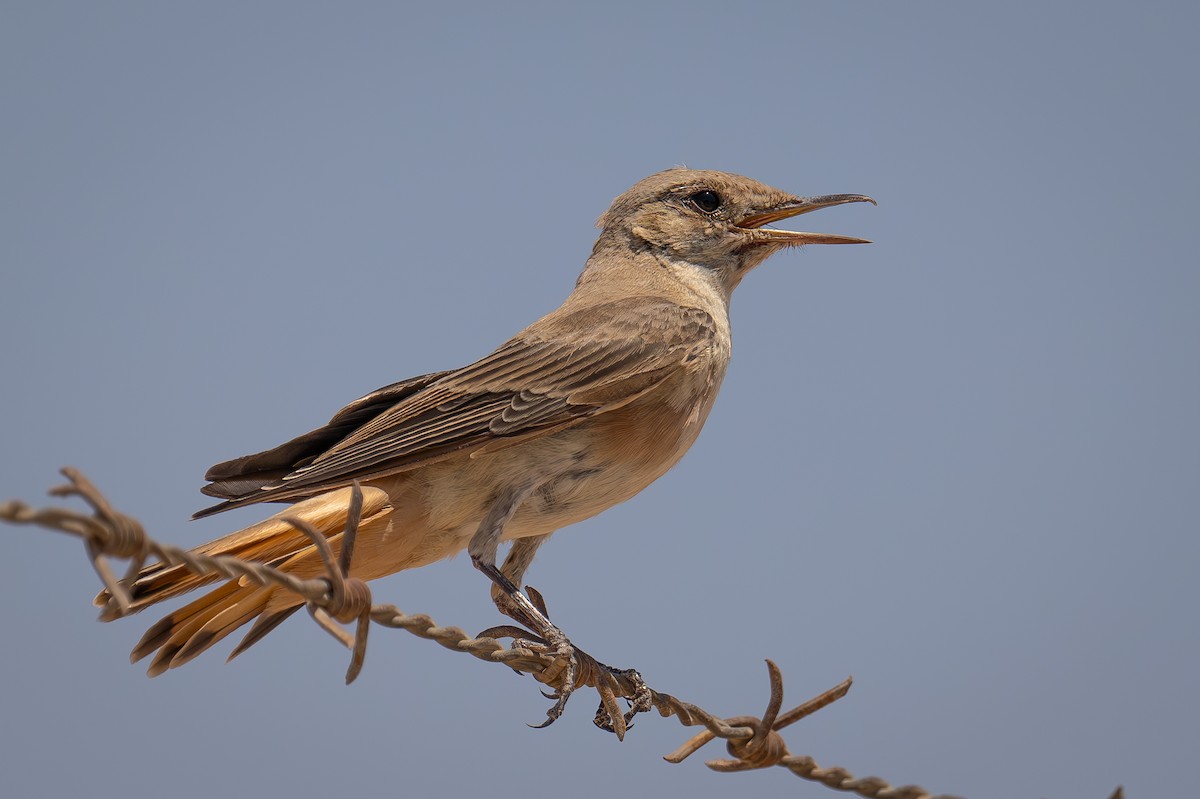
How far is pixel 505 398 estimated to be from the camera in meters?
4.80

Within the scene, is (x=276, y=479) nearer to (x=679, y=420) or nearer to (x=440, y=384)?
(x=440, y=384)

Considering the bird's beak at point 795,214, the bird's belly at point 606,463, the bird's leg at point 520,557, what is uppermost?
the bird's beak at point 795,214

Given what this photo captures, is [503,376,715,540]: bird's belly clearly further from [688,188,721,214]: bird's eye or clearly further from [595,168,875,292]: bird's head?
[688,188,721,214]: bird's eye

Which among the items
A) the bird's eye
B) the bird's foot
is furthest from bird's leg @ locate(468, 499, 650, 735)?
the bird's eye

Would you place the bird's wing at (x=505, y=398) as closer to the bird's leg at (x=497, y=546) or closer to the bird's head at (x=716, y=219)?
the bird's leg at (x=497, y=546)

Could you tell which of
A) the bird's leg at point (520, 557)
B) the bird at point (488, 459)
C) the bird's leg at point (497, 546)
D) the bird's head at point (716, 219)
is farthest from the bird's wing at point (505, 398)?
the bird's leg at point (520, 557)

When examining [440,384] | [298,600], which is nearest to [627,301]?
[440,384]

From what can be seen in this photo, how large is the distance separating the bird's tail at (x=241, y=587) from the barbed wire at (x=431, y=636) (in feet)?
1.32

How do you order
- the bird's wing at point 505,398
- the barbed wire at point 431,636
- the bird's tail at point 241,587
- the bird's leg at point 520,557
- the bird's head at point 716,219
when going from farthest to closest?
the bird's head at point 716,219 → the bird's leg at point 520,557 → the bird's wing at point 505,398 → the bird's tail at point 241,587 → the barbed wire at point 431,636

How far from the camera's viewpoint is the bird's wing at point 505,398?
4.54 meters

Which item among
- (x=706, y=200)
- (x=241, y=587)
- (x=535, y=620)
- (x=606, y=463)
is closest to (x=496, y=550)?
(x=535, y=620)

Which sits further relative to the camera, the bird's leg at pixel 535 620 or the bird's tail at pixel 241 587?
the bird's leg at pixel 535 620

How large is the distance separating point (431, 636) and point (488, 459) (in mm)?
1765

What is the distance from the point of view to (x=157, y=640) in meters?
4.19
